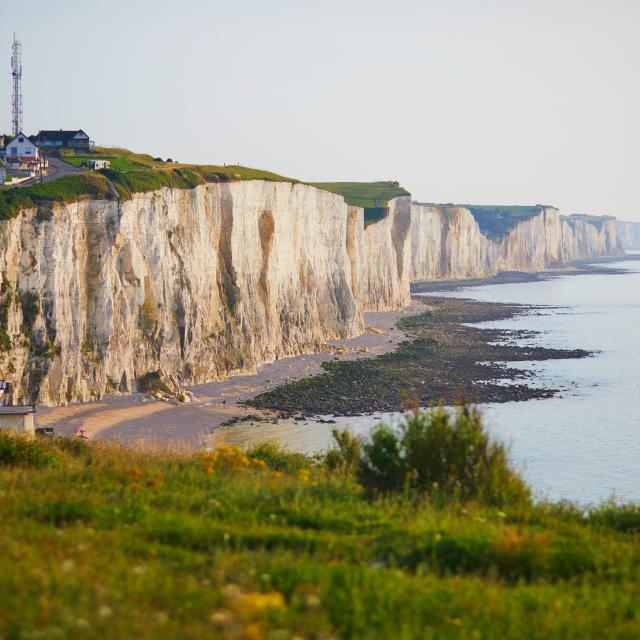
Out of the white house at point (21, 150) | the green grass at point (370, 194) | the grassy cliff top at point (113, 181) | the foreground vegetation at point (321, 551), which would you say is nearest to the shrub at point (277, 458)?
the foreground vegetation at point (321, 551)

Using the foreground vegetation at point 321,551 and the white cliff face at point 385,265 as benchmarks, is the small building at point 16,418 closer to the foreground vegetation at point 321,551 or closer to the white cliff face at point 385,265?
the foreground vegetation at point 321,551

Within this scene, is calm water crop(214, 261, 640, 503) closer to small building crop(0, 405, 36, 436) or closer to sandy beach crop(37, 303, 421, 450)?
sandy beach crop(37, 303, 421, 450)

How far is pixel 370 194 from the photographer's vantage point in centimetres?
12012

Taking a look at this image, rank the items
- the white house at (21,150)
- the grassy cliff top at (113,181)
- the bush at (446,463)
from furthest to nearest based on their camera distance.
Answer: the white house at (21,150)
the grassy cliff top at (113,181)
the bush at (446,463)

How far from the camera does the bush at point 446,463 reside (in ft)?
43.5

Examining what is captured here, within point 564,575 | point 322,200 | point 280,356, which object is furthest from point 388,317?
point 564,575

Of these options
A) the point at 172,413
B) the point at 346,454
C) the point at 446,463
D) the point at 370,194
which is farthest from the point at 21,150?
the point at 370,194

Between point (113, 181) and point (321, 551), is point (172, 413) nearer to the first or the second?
point (113, 181)

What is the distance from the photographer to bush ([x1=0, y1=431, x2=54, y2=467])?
15.2 meters

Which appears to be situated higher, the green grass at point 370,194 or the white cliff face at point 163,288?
the green grass at point 370,194

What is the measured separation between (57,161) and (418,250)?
10312cm

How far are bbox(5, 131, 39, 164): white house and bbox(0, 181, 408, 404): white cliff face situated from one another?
1243 centimetres

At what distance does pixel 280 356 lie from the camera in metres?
62.7

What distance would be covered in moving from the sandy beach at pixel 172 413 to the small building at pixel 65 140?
79.8 ft
